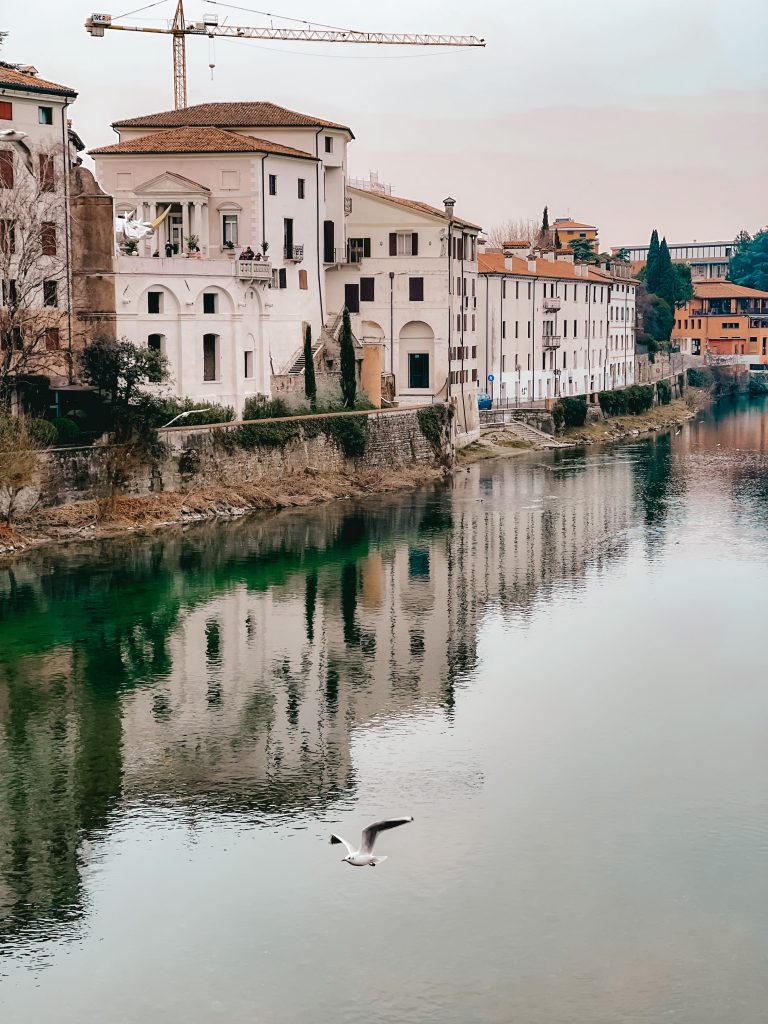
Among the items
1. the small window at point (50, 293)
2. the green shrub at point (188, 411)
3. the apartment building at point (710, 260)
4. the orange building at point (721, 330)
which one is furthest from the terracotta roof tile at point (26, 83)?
the apartment building at point (710, 260)

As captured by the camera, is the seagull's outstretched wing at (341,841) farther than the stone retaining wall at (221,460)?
No

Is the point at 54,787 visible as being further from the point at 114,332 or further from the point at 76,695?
the point at 114,332

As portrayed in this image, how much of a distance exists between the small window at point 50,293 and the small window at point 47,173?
266cm

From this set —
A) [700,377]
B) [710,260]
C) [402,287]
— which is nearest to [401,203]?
[402,287]

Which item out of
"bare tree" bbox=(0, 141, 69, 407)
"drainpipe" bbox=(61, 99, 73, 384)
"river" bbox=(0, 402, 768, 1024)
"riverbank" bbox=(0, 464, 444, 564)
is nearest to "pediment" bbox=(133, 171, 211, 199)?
"drainpipe" bbox=(61, 99, 73, 384)

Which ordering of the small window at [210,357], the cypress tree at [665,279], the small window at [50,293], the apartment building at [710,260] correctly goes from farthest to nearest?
the apartment building at [710,260]
the cypress tree at [665,279]
the small window at [210,357]
the small window at [50,293]

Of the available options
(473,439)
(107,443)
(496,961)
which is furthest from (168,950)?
(473,439)

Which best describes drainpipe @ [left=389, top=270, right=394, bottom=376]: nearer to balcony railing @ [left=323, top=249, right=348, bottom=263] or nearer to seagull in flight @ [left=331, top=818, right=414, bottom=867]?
balcony railing @ [left=323, top=249, right=348, bottom=263]

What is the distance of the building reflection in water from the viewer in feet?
71.2

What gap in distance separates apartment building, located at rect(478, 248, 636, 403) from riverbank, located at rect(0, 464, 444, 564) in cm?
1618

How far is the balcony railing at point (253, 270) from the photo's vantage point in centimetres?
4856

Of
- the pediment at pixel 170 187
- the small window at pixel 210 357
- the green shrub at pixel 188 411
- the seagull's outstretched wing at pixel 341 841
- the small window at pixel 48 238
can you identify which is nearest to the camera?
the seagull's outstretched wing at pixel 341 841

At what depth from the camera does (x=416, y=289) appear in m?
58.1

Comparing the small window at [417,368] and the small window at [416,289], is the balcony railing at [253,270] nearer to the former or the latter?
the small window at [416,289]
